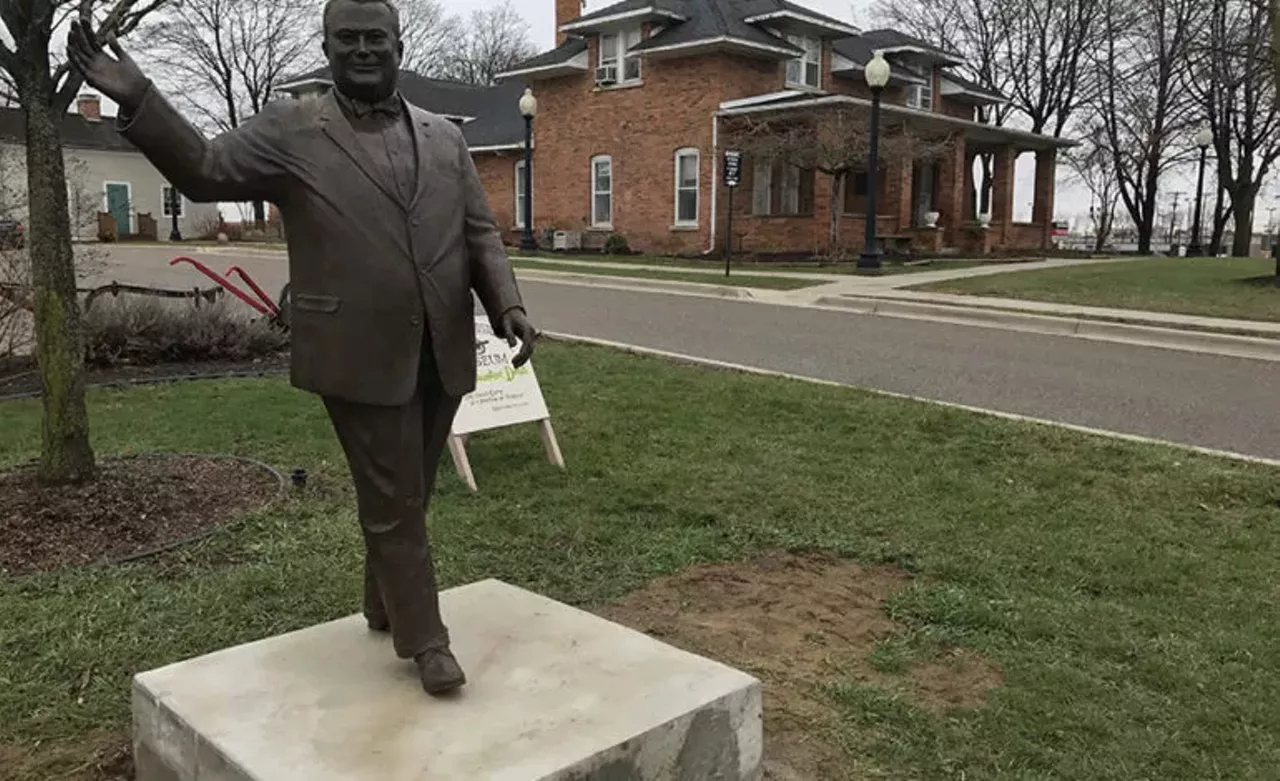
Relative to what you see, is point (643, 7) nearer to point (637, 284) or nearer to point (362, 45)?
point (637, 284)

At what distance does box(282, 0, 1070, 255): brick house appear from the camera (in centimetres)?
→ 2692

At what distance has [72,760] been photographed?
326cm

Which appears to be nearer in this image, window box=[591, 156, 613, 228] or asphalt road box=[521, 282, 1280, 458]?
asphalt road box=[521, 282, 1280, 458]

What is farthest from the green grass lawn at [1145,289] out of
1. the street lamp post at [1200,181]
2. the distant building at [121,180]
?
the distant building at [121,180]

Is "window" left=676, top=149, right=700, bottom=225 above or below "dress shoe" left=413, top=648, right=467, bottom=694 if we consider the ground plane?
above

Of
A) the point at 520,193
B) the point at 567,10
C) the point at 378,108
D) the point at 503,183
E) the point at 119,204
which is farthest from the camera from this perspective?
the point at 119,204

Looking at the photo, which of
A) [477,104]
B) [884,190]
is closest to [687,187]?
[884,190]

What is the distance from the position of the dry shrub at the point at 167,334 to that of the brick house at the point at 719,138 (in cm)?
1641

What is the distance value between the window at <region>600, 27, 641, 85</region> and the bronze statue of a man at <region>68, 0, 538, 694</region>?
27150mm

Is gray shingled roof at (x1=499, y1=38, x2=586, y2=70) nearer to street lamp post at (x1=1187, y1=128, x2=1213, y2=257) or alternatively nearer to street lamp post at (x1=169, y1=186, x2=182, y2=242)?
street lamp post at (x1=1187, y1=128, x2=1213, y2=257)

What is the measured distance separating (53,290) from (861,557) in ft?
13.7

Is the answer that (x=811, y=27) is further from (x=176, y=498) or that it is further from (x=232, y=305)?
(x=176, y=498)

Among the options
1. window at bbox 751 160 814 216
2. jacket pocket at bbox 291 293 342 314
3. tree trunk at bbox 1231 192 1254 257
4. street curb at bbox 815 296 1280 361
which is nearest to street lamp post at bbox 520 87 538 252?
window at bbox 751 160 814 216

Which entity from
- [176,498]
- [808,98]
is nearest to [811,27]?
[808,98]
